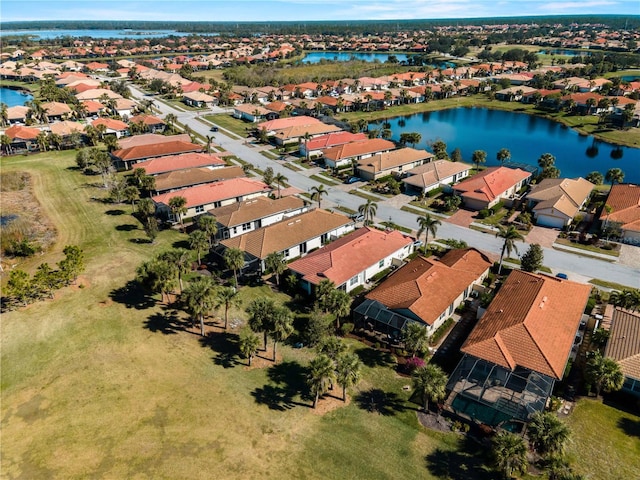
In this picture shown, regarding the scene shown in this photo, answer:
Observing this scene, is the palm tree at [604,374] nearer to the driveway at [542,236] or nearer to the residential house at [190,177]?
the driveway at [542,236]

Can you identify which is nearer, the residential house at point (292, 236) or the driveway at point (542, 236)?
the residential house at point (292, 236)

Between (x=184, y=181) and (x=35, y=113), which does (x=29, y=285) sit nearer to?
(x=184, y=181)

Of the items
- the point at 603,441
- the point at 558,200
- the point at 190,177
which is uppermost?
the point at 558,200

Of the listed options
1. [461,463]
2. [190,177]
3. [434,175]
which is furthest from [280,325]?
[434,175]

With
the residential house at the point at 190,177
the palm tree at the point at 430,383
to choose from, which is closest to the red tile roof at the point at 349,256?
the palm tree at the point at 430,383

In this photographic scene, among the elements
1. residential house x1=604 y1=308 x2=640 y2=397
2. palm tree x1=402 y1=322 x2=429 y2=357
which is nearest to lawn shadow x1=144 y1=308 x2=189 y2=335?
palm tree x1=402 y1=322 x2=429 y2=357

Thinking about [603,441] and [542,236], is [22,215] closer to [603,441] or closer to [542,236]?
[603,441]
